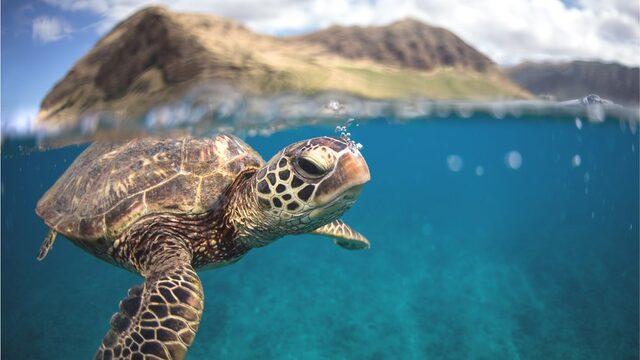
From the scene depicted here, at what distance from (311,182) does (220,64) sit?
3209 mm

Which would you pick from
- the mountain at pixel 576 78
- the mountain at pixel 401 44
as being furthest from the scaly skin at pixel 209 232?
the mountain at pixel 576 78

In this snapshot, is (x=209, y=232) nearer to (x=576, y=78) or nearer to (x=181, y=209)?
(x=181, y=209)

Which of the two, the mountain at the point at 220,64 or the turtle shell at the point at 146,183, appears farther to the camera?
the mountain at the point at 220,64

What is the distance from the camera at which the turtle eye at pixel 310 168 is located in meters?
2.68

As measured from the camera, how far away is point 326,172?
106 inches

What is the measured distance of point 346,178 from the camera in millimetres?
2594

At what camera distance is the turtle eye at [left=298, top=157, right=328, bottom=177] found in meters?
2.68

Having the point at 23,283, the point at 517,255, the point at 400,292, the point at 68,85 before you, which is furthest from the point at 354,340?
the point at 23,283

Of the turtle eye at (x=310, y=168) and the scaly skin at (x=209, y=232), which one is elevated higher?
the turtle eye at (x=310, y=168)

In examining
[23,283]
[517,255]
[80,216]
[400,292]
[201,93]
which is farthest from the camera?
[517,255]

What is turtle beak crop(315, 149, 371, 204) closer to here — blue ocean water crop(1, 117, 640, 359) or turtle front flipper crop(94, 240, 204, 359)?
turtle front flipper crop(94, 240, 204, 359)

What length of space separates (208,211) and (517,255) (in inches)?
430

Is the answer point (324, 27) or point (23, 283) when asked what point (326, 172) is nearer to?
point (324, 27)

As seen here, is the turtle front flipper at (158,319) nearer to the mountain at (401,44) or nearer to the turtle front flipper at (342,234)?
the turtle front flipper at (342,234)
